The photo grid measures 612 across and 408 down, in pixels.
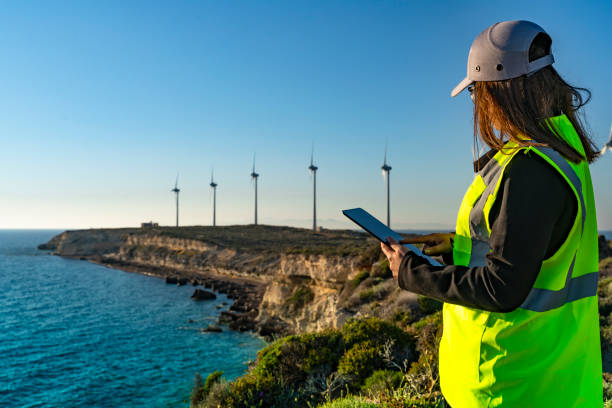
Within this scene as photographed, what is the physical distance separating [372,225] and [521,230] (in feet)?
3.03

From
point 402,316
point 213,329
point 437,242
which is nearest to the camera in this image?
point 437,242

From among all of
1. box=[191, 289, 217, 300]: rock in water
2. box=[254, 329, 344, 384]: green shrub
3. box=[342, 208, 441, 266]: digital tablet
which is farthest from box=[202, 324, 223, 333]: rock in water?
box=[342, 208, 441, 266]: digital tablet

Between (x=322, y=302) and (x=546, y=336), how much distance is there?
29.1 metres

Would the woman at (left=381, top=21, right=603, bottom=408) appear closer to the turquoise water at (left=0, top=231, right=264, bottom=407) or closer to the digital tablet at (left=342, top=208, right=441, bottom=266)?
the digital tablet at (left=342, top=208, right=441, bottom=266)

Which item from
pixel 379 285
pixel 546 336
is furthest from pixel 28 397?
pixel 546 336

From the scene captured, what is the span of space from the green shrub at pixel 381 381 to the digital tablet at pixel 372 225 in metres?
6.01

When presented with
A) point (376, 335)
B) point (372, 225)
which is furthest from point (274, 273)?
point (372, 225)

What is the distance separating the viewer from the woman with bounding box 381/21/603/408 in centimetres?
151

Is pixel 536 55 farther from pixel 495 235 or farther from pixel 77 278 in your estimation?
pixel 77 278

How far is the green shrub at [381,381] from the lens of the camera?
24.4ft

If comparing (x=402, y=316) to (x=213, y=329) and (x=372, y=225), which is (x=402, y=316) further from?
(x=213, y=329)

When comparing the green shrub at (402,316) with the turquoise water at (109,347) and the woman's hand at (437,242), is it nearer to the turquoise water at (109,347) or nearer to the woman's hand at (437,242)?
the woman's hand at (437,242)

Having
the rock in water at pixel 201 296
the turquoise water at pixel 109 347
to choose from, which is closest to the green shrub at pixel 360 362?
the turquoise water at pixel 109 347

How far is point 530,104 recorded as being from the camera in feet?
5.74
